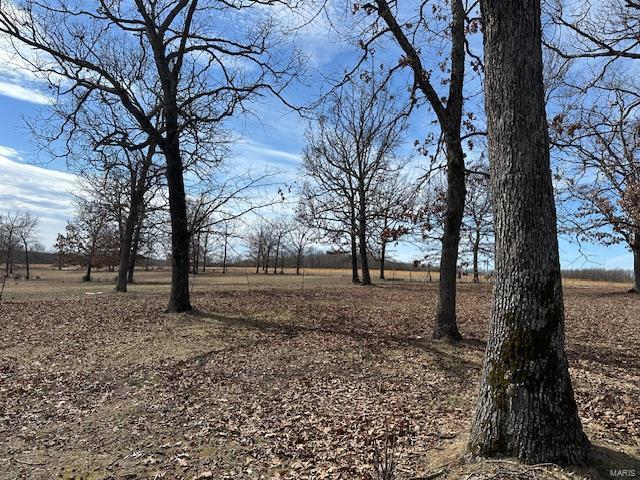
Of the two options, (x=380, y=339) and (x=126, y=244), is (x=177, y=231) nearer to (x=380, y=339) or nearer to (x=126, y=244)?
(x=380, y=339)

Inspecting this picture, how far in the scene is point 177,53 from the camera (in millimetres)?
12719

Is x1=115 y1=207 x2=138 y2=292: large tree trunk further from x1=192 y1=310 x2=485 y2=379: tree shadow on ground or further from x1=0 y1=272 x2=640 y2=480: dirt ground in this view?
x1=192 y1=310 x2=485 y2=379: tree shadow on ground

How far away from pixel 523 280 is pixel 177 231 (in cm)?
1036

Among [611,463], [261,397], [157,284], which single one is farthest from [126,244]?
[611,463]

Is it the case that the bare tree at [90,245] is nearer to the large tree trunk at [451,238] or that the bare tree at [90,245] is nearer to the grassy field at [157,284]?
the grassy field at [157,284]

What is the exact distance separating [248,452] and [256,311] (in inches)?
344

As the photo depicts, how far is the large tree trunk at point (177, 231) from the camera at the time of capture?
12539 mm

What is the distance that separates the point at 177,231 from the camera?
12492mm

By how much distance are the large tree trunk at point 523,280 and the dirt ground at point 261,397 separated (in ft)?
0.89

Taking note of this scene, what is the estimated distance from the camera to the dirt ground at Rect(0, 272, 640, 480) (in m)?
4.60

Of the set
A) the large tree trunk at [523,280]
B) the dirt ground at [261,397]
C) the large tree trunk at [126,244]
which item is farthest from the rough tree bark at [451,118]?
the large tree trunk at [126,244]

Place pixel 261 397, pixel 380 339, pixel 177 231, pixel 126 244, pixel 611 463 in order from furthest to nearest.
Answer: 1. pixel 126 244
2. pixel 177 231
3. pixel 380 339
4. pixel 261 397
5. pixel 611 463

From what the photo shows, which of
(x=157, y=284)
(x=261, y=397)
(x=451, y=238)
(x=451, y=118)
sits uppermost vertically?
(x=451, y=118)

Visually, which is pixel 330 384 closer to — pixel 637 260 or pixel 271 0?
pixel 271 0
